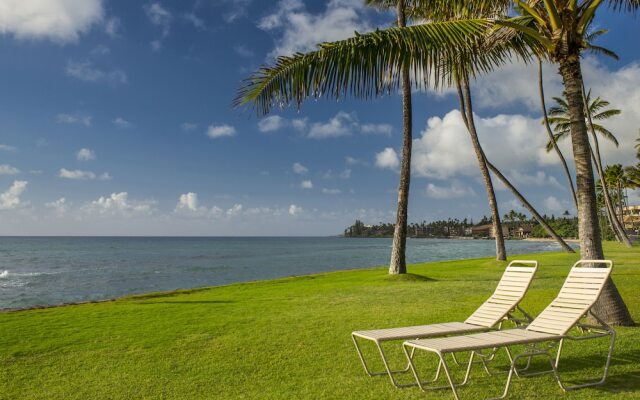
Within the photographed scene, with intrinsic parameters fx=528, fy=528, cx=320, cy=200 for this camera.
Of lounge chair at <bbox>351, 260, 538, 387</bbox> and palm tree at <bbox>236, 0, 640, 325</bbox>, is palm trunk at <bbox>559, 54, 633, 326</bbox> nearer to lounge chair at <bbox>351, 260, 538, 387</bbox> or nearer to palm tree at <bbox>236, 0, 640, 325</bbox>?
palm tree at <bbox>236, 0, 640, 325</bbox>

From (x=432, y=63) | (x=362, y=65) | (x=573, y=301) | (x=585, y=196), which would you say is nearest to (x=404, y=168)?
(x=585, y=196)

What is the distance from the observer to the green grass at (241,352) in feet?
16.9

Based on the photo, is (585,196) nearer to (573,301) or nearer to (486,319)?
(573,301)

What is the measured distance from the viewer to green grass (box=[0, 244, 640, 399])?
16.9 ft

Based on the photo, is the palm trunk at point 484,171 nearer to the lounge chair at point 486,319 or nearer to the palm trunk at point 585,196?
the palm trunk at point 585,196

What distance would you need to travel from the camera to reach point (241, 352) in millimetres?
6879

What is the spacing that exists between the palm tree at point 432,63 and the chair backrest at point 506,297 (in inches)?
74.6

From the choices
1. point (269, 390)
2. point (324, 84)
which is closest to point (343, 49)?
point (324, 84)

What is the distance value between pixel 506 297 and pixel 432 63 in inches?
125

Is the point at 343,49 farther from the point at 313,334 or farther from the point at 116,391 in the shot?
the point at 116,391

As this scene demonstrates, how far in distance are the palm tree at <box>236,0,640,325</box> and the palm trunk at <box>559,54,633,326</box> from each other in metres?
0.01

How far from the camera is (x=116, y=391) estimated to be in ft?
17.6

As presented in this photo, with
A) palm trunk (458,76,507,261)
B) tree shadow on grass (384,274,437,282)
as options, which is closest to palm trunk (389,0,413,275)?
tree shadow on grass (384,274,437,282)

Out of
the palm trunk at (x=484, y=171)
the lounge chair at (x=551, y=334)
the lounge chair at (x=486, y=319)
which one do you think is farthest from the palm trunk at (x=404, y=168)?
the lounge chair at (x=551, y=334)
